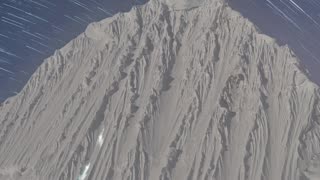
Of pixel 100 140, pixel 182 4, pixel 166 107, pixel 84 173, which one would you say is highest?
pixel 182 4

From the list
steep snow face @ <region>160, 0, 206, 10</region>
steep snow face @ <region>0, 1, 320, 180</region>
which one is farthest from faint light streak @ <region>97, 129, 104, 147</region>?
steep snow face @ <region>160, 0, 206, 10</region>

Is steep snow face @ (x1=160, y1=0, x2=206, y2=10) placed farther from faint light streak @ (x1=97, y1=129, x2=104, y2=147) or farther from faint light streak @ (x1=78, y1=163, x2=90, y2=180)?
faint light streak @ (x1=78, y1=163, x2=90, y2=180)

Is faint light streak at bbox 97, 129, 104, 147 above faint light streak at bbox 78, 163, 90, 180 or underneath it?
above

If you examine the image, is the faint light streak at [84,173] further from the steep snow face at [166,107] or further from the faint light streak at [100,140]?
the faint light streak at [100,140]

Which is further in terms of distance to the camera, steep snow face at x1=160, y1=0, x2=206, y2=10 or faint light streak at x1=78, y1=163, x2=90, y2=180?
steep snow face at x1=160, y1=0, x2=206, y2=10

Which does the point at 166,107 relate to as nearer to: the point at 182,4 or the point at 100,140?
the point at 100,140

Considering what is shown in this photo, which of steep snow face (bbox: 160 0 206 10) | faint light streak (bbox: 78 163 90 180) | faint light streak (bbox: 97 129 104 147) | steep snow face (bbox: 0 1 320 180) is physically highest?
steep snow face (bbox: 160 0 206 10)

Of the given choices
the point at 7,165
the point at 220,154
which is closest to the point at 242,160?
the point at 220,154

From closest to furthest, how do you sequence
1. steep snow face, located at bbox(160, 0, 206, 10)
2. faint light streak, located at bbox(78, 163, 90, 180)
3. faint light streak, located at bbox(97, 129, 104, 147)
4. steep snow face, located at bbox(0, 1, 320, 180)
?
1. faint light streak, located at bbox(78, 163, 90, 180)
2. steep snow face, located at bbox(0, 1, 320, 180)
3. faint light streak, located at bbox(97, 129, 104, 147)
4. steep snow face, located at bbox(160, 0, 206, 10)

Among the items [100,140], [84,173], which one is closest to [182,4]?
[100,140]
